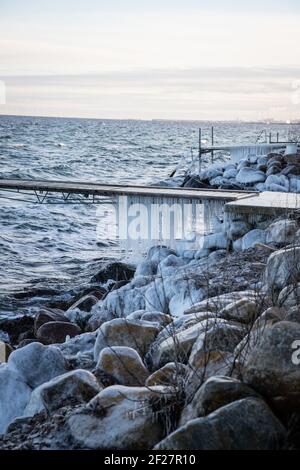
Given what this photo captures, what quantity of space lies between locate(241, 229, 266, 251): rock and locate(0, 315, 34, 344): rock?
365cm

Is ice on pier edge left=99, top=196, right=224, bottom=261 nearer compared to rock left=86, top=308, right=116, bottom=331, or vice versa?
rock left=86, top=308, right=116, bottom=331

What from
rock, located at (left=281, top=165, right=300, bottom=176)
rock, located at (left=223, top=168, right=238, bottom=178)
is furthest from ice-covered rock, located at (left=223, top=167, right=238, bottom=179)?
rock, located at (left=281, top=165, right=300, bottom=176)

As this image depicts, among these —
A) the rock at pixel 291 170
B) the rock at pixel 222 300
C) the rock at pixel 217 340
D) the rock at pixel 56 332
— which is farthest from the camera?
→ the rock at pixel 291 170

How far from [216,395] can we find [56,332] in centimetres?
548

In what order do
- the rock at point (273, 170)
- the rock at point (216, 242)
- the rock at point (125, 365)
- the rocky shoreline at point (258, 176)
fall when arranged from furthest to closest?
1. the rock at point (273, 170)
2. the rocky shoreline at point (258, 176)
3. the rock at point (216, 242)
4. the rock at point (125, 365)

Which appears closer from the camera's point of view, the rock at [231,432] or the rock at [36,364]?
the rock at [231,432]

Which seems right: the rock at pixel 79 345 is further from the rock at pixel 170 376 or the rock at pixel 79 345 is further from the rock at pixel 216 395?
the rock at pixel 216 395

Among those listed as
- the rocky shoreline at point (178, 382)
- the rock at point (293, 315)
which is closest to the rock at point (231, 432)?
the rocky shoreline at point (178, 382)

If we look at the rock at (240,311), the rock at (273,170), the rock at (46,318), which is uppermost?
the rock at (273,170)

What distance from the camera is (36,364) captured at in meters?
5.78

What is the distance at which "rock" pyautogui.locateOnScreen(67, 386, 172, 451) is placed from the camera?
12.6 ft

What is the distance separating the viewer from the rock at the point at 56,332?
8.77 meters

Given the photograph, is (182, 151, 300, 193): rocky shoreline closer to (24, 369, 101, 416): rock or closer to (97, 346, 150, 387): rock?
(97, 346, 150, 387): rock

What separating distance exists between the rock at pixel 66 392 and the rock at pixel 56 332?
3.69 metres
